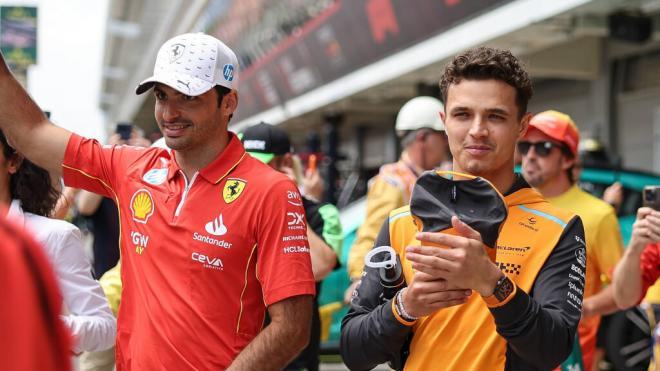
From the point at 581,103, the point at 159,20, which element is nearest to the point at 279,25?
the point at 581,103

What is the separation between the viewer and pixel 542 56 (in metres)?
13.4

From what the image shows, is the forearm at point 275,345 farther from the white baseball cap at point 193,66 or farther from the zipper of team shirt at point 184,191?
the white baseball cap at point 193,66

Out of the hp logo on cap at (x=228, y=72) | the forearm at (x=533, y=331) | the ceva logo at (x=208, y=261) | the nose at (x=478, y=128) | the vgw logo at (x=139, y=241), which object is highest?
the hp logo on cap at (x=228, y=72)

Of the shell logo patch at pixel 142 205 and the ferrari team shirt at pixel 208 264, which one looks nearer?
the ferrari team shirt at pixel 208 264

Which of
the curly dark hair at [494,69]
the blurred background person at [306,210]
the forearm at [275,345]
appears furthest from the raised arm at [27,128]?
the blurred background person at [306,210]

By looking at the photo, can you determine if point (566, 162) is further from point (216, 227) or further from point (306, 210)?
point (216, 227)

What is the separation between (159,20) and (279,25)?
32600 mm

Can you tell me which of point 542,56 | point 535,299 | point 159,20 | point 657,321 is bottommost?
point 657,321

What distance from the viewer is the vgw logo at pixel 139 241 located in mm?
3098

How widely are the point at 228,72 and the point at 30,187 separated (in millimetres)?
889

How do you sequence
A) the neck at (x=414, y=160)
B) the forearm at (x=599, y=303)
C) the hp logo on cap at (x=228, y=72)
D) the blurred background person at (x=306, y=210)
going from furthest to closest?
the neck at (x=414, y=160), the blurred background person at (x=306, y=210), the forearm at (x=599, y=303), the hp logo on cap at (x=228, y=72)

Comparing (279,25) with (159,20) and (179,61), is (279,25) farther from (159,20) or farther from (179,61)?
(159,20)

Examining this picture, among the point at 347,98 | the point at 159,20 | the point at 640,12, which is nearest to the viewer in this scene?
the point at 640,12

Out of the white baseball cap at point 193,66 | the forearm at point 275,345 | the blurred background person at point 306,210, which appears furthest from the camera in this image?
the blurred background person at point 306,210
